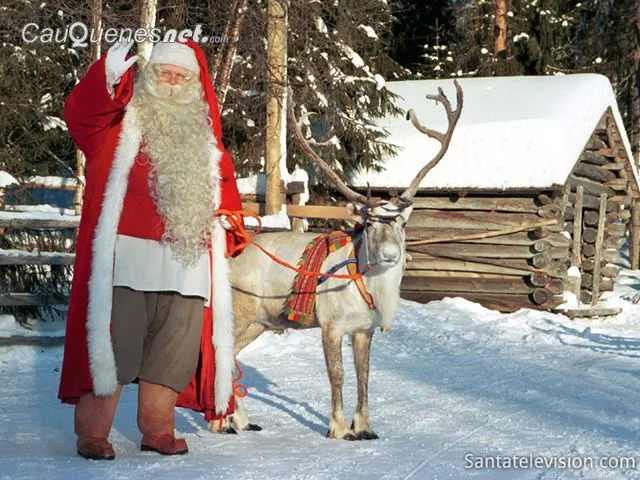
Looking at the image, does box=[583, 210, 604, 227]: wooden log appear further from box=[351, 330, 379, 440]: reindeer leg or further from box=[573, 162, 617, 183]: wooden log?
box=[351, 330, 379, 440]: reindeer leg

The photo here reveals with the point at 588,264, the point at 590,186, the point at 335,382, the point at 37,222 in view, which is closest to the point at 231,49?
the point at 37,222

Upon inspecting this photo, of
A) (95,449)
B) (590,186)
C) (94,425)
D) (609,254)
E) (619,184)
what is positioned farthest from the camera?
(609,254)

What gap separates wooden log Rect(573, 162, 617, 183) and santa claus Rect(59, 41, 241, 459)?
13.6 m

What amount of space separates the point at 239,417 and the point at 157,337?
4.61ft

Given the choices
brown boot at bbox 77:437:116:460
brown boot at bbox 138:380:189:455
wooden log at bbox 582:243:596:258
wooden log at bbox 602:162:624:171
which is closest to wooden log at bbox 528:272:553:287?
wooden log at bbox 582:243:596:258

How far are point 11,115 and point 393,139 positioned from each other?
6.49 m

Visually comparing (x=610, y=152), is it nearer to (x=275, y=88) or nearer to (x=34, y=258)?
(x=275, y=88)

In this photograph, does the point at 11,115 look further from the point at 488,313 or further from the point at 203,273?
the point at 203,273

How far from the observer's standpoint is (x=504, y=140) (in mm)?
16891

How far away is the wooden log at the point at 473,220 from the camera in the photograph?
55.9 ft

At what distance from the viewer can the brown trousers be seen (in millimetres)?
5871

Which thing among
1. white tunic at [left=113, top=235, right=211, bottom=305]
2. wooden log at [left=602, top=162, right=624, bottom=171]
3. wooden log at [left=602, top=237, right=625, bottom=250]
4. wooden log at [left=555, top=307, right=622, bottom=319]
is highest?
wooden log at [left=602, top=162, right=624, bottom=171]

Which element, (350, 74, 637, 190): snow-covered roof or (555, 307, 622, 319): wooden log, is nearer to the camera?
(350, 74, 637, 190): snow-covered roof

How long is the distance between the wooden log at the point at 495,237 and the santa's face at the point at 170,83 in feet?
37.9
